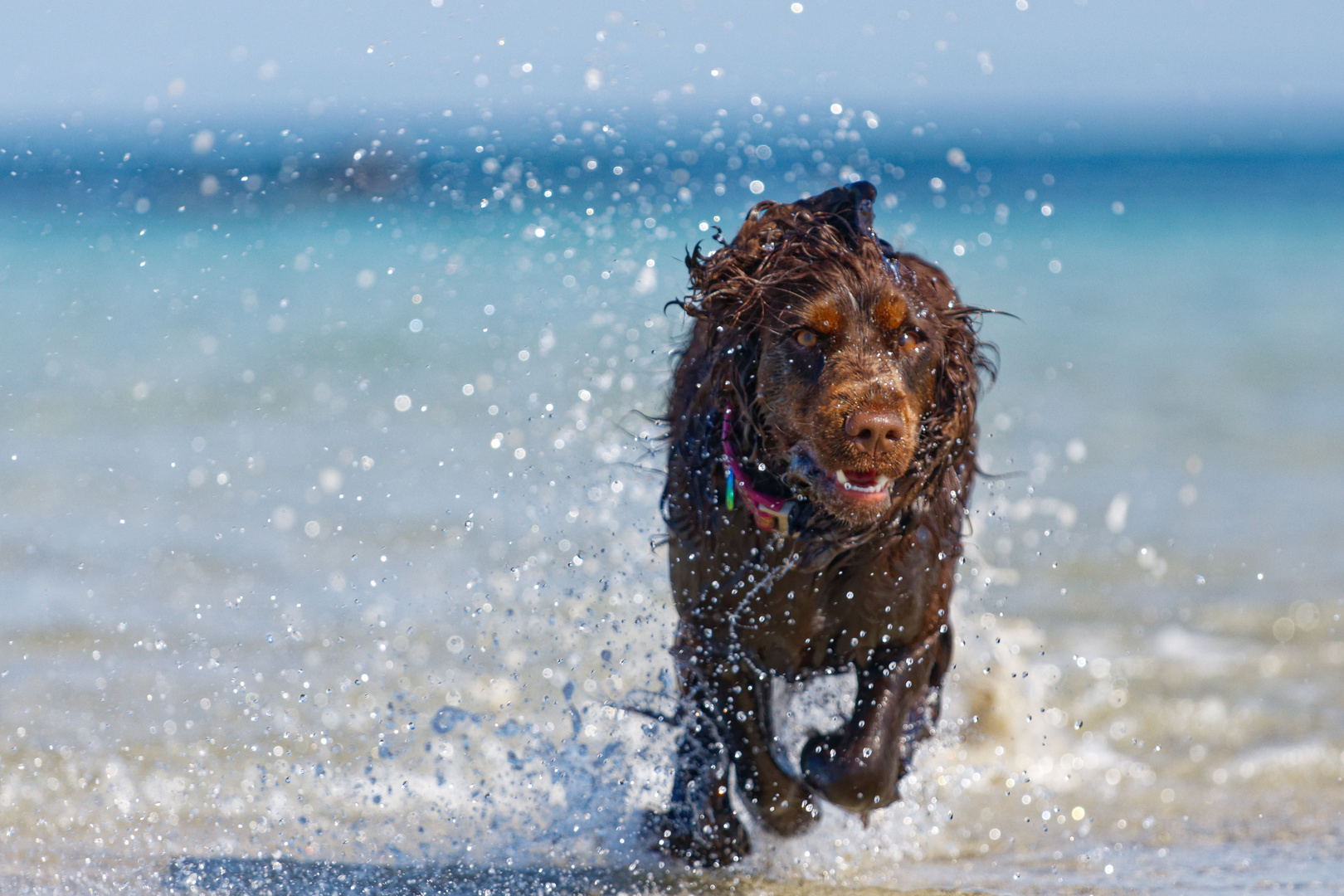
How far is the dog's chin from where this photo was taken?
307 centimetres

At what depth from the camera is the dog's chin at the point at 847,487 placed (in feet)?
10.1

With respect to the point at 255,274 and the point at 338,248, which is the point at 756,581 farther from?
the point at 338,248

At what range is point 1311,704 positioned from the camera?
16.1 ft

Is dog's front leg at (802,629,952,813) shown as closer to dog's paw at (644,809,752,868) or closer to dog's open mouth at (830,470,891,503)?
dog's paw at (644,809,752,868)

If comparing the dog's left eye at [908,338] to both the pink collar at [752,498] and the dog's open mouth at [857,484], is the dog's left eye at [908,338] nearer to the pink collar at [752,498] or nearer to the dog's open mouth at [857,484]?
the dog's open mouth at [857,484]

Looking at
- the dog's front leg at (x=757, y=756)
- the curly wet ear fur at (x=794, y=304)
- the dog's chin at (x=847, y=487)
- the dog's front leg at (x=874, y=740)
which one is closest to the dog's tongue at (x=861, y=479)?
the dog's chin at (x=847, y=487)

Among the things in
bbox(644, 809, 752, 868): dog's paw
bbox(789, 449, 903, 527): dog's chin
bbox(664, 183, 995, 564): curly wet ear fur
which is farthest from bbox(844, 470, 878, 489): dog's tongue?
bbox(644, 809, 752, 868): dog's paw

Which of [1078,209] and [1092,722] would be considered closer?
[1092,722]

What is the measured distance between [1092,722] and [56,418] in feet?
24.3

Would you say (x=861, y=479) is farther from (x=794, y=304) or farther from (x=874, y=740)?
(x=874, y=740)

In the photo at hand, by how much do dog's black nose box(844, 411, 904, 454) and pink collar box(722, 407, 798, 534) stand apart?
0.32m

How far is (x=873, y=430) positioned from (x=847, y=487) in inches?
7.4

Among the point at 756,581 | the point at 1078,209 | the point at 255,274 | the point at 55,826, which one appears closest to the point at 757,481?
the point at 756,581

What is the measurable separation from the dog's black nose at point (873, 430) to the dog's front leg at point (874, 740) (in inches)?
28.8
